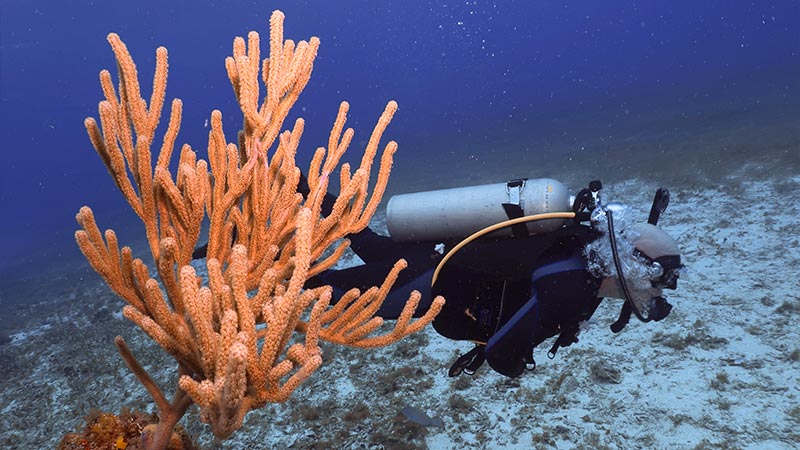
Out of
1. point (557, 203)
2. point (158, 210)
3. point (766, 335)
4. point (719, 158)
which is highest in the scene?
point (158, 210)

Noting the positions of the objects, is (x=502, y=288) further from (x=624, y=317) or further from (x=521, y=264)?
(x=624, y=317)

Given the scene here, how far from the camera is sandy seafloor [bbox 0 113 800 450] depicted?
466 centimetres

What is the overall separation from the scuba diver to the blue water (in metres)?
10.6

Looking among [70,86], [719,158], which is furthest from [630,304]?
[70,86]

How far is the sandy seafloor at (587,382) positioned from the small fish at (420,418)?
0.35 ft

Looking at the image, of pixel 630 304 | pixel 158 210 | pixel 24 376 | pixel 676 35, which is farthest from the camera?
pixel 676 35

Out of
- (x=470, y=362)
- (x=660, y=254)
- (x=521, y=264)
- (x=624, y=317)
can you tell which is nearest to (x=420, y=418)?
(x=470, y=362)

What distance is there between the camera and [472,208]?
A: 382 centimetres

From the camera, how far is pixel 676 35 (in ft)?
417

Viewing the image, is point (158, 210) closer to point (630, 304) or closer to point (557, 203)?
point (557, 203)

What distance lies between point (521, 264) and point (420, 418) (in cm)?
242

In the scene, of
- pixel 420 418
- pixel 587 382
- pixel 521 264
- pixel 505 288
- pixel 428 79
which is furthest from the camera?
pixel 428 79

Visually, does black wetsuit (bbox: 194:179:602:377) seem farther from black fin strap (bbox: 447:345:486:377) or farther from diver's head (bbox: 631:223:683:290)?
diver's head (bbox: 631:223:683:290)

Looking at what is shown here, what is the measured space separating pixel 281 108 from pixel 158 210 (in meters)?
0.95
